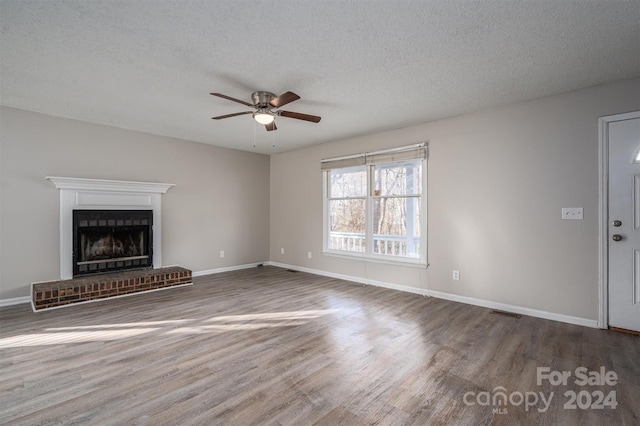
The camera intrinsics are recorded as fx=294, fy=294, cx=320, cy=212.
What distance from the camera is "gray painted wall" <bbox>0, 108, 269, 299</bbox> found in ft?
12.5

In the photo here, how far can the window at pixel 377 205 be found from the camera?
448 centimetres

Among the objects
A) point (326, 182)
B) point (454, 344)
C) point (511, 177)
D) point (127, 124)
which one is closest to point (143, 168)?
point (127, 124)

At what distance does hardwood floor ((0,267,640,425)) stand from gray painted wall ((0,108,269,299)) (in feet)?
3.04

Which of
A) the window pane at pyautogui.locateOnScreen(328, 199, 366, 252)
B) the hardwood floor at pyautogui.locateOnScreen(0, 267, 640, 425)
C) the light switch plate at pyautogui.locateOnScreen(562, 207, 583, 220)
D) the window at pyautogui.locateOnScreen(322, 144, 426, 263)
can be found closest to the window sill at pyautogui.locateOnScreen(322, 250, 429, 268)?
the window at pyautogui.locateOnScreen(322, 144, 426, 263)

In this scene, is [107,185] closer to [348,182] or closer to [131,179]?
[131,179]

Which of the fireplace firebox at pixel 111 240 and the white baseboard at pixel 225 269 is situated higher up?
the fireplace firebox at pixel 111 240

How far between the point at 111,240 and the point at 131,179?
1.01 meters

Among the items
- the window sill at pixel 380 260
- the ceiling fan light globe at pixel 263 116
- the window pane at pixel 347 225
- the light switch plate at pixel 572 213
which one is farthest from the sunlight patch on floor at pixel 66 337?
Answer: the light switch plate at pixel 572 213

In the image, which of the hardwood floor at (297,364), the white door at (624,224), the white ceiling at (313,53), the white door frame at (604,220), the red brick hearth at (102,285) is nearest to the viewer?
the hardwood floor at (297,364)

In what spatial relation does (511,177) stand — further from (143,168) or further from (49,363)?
(143,168)

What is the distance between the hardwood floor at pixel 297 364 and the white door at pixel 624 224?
276 millimetres

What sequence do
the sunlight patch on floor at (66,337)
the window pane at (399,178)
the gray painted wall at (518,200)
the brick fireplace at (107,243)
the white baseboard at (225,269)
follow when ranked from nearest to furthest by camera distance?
1. the sunlight patch on floor at (66,337)
2. the gray painted wall at (518,200)
3. the brick fireplace at (107,243)
4. the window pane at (399,178)
5. the white baseboard at (225,269)

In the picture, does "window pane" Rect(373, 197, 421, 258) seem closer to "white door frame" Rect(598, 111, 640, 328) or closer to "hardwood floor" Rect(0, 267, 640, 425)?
"hardwood floor" Rect(0, 267, 640, 425)

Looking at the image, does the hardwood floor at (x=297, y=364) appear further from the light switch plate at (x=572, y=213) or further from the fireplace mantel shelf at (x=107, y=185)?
the fireplace mantel shelf at (x=107, y=185)
